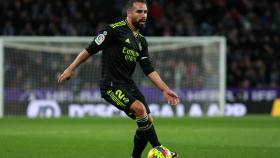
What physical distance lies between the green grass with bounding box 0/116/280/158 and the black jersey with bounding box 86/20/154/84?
1841 mm

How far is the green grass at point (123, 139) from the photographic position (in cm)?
1077

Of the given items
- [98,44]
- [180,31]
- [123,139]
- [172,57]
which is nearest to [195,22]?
[180,31]

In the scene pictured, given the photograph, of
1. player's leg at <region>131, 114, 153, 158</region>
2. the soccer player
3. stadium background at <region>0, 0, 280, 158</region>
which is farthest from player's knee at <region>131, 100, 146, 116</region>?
stadium background at <region>0, 0, 280, 158</region>

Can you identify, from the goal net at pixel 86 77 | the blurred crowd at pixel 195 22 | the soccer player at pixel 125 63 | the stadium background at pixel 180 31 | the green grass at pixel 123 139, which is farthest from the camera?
the blurred crowd at pixel 195 22

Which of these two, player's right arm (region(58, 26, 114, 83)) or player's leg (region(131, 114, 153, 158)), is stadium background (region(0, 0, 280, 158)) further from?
player's right arm (region(58, 26, 114, 83))

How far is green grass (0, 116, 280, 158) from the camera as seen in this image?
10.8 meters

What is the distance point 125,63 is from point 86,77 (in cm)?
1496

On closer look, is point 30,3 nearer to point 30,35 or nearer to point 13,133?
point 30,35

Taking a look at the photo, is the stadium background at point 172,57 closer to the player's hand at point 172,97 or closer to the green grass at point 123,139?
the green grass at point 123,139

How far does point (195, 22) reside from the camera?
2828cm

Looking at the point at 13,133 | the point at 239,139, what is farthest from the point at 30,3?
the point at 239,139

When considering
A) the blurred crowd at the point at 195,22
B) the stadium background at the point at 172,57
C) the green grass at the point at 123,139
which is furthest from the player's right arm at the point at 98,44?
the blurred crowd at the point at 195,22

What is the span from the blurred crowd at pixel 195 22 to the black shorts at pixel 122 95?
50.8 ft

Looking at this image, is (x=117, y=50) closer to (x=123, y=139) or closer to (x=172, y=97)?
(x=172, y=97)
